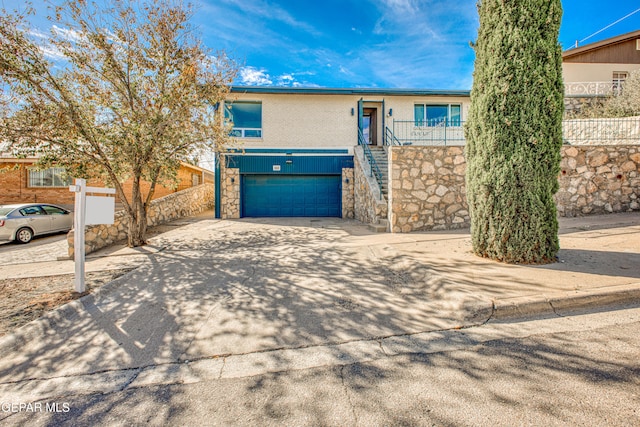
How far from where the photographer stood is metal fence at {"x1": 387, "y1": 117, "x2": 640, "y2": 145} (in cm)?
973

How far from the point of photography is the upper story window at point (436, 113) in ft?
47.7

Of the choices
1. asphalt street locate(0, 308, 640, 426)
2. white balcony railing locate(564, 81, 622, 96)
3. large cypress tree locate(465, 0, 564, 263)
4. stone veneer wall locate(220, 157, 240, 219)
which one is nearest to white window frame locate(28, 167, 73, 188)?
stone veneer wall locate(220, 157, 240, 219)

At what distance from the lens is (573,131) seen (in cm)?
1085

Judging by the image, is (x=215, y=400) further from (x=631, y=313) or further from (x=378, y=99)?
(x=378, y=99)

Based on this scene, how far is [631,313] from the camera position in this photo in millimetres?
3070

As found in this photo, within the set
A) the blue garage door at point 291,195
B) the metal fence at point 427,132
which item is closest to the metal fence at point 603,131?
the metal fence at point 427,132

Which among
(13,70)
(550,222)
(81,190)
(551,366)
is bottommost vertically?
(551,366)

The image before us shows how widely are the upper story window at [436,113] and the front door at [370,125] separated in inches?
83.1

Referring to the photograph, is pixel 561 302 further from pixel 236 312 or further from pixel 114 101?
pixel 114 101

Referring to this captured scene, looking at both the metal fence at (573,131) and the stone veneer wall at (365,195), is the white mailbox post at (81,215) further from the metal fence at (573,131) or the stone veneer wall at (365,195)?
the metal fence at (573,131)

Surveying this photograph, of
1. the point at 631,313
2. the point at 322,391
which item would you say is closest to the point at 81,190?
the point at 322,391

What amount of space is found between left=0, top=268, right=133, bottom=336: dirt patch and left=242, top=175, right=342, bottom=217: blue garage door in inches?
344

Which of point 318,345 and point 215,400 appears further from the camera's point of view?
point 318,345

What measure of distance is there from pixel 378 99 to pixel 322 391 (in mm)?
14411
